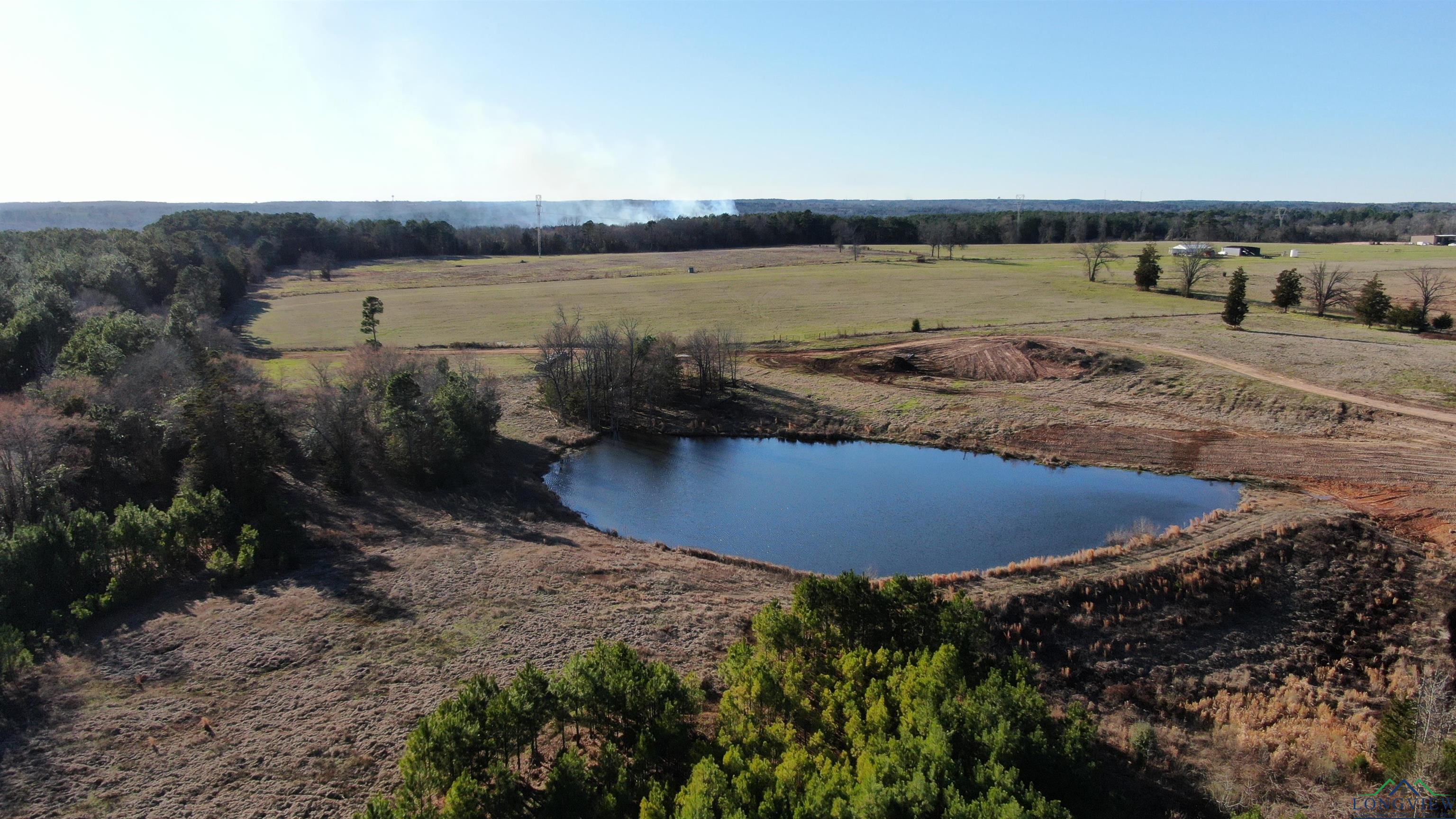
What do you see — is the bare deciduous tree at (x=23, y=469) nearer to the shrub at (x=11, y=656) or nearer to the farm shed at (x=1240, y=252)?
the shrub at (x=11, y=656)

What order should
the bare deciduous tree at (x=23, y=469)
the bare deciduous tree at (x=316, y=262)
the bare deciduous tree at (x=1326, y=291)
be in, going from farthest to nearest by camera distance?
1. the bare deciduous tree at (x=316, y=262)
2. the bare deciduous tree at (x=1326, y=291)
3. the bare deciduous tree at (x=23, y=469)

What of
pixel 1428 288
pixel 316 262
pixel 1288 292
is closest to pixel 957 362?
pixel 1288 292

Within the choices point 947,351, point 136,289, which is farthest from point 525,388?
point 136,289

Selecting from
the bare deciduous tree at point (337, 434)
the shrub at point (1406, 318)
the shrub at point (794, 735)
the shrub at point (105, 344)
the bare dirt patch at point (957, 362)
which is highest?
the shrub at point (1406, 318)

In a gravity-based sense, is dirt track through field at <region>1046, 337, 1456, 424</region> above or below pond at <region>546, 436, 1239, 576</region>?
above

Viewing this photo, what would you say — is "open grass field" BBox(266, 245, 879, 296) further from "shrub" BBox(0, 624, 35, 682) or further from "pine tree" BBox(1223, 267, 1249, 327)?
"shrub" BBox(0, 624, 35, 682)

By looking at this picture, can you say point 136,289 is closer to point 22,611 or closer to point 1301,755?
point 22,611

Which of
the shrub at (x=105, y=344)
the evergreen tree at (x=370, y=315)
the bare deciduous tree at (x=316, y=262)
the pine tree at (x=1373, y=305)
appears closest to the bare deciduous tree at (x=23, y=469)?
the shrub at (x=105, y=344)

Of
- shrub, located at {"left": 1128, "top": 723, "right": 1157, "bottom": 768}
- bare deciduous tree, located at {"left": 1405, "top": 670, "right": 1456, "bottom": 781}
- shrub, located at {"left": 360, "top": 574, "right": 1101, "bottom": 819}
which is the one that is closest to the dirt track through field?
bare deciduous tree, located at {"left": 1405, "top": 670, "right": 1456, "bottom": 781}
